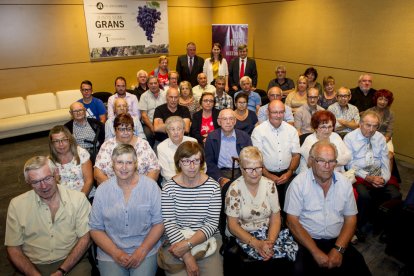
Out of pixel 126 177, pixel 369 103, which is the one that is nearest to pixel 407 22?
pixel 369 103

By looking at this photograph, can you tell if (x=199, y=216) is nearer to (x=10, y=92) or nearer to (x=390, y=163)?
(x=390, y=163)

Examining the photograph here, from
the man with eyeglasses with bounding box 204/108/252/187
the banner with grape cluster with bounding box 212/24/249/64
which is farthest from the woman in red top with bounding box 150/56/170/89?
the man with eyeglasses with bounding box 204/108/252/187

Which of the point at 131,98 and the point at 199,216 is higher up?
the point at 131,98

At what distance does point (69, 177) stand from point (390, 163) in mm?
3394

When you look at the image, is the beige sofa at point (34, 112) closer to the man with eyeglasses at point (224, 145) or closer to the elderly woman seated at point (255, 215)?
the man with eyeglasses at point (224, 145)

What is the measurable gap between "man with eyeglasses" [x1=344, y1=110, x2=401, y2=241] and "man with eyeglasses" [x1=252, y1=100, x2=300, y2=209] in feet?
1.90

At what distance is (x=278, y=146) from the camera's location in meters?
3.19

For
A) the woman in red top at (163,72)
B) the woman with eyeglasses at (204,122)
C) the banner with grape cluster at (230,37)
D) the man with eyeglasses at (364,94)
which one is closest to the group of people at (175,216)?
the woman with eyeglasses at (204,122)

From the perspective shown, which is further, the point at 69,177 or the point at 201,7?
the point at 201,7

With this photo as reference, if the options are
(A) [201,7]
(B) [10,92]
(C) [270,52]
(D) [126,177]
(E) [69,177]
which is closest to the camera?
(D) [126,177]

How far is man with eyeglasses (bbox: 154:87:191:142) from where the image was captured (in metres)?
4.09

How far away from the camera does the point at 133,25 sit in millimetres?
7543

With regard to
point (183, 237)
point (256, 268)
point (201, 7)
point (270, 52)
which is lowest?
point (256, 268)

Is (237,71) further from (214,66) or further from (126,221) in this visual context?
(126,221)
